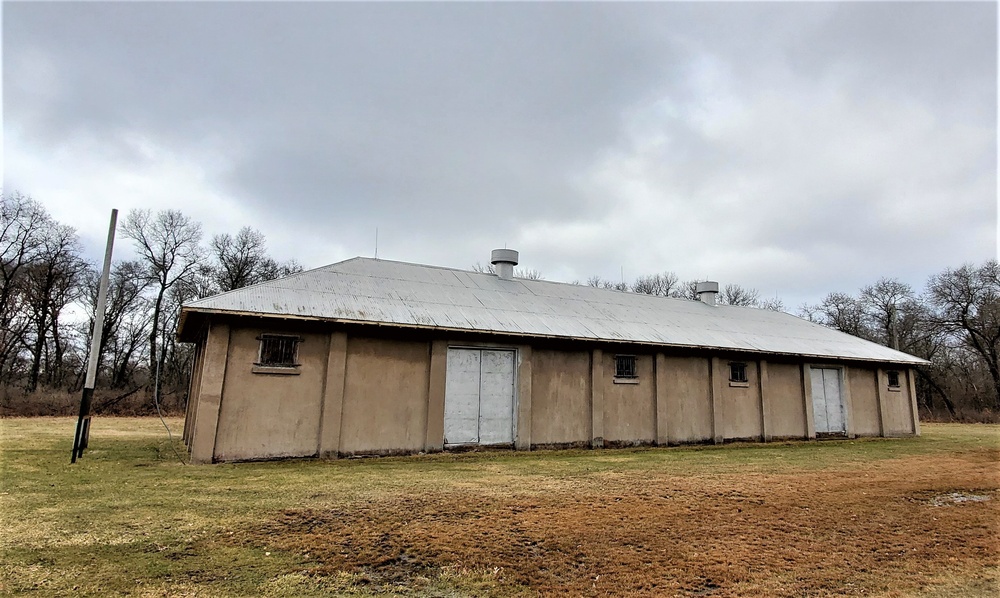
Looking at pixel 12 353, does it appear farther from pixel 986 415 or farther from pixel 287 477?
pixel 986 415

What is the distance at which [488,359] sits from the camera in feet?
42.3

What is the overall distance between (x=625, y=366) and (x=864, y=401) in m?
10.1

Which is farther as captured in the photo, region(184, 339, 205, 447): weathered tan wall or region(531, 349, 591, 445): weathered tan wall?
region(531, 349, 591, 445): weathered tan wall

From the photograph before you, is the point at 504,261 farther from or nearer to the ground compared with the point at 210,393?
farther from the ground

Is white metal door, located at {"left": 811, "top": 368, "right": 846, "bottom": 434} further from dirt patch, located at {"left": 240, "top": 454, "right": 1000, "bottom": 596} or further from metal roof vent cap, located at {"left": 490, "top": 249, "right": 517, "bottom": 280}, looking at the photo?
metal roof vent cap, located at {"left": 490, "top": 249, "right": 517, "bottom": 280}

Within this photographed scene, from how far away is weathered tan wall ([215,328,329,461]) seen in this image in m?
10.3

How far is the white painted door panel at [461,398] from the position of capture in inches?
485

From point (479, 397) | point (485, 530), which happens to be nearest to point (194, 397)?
point (479, 397)

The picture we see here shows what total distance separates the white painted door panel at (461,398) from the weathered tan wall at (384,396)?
607 mm

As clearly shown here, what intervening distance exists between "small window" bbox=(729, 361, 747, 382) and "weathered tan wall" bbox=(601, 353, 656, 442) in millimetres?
3111

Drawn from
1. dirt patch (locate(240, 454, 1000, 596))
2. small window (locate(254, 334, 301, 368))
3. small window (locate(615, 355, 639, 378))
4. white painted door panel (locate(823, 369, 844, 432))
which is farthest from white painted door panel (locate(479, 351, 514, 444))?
white painted door panel (locate(823, 369, 844, 432))

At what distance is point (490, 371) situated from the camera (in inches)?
506

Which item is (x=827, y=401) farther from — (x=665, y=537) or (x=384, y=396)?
(x=665, y=537)

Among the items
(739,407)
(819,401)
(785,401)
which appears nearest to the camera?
(739,407)
